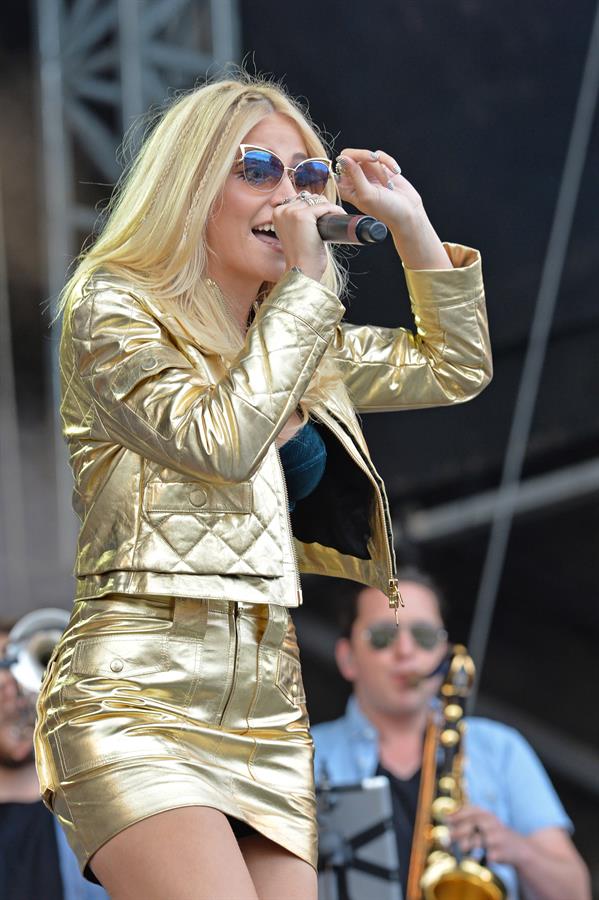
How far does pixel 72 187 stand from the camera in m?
4.96

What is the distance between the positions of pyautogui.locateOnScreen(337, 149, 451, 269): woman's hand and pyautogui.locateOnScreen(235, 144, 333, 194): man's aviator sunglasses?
50 mm

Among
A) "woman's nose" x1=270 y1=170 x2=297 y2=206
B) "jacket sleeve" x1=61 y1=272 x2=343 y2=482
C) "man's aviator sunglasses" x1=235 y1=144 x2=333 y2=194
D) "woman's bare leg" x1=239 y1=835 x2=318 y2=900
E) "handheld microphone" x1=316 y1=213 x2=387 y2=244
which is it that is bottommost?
"woman's bare leg" x1=239 y1=835 x2=318 y2=900

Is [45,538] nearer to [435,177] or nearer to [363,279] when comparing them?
[363,279]

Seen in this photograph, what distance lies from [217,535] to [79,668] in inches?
10.7

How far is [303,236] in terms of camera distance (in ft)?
6.47

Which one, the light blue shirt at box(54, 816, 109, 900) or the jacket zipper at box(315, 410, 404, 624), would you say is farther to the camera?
the light blue shirt at box(54, 816, 109, 900)

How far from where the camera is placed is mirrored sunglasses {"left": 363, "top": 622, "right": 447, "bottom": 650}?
152 inches

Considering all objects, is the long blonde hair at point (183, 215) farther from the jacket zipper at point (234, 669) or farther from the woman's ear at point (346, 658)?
the woman's ear at point (346, 658)

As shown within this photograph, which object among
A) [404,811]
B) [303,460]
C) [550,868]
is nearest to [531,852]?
[550,868]

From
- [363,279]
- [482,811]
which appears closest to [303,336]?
[482,811]

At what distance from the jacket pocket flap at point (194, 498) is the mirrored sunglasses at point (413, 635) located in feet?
6.49

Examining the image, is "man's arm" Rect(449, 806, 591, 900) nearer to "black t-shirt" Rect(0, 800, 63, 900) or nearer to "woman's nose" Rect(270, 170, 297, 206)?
"black t-shirt" Rect(0, 800, 63, 900)

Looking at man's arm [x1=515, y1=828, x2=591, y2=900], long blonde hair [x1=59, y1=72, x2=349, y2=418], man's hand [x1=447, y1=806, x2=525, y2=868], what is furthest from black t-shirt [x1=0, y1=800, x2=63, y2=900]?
long blonde hair [x1=59, y1=72, x2=349, y2=418]

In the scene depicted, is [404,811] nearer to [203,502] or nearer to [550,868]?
[550,868]
